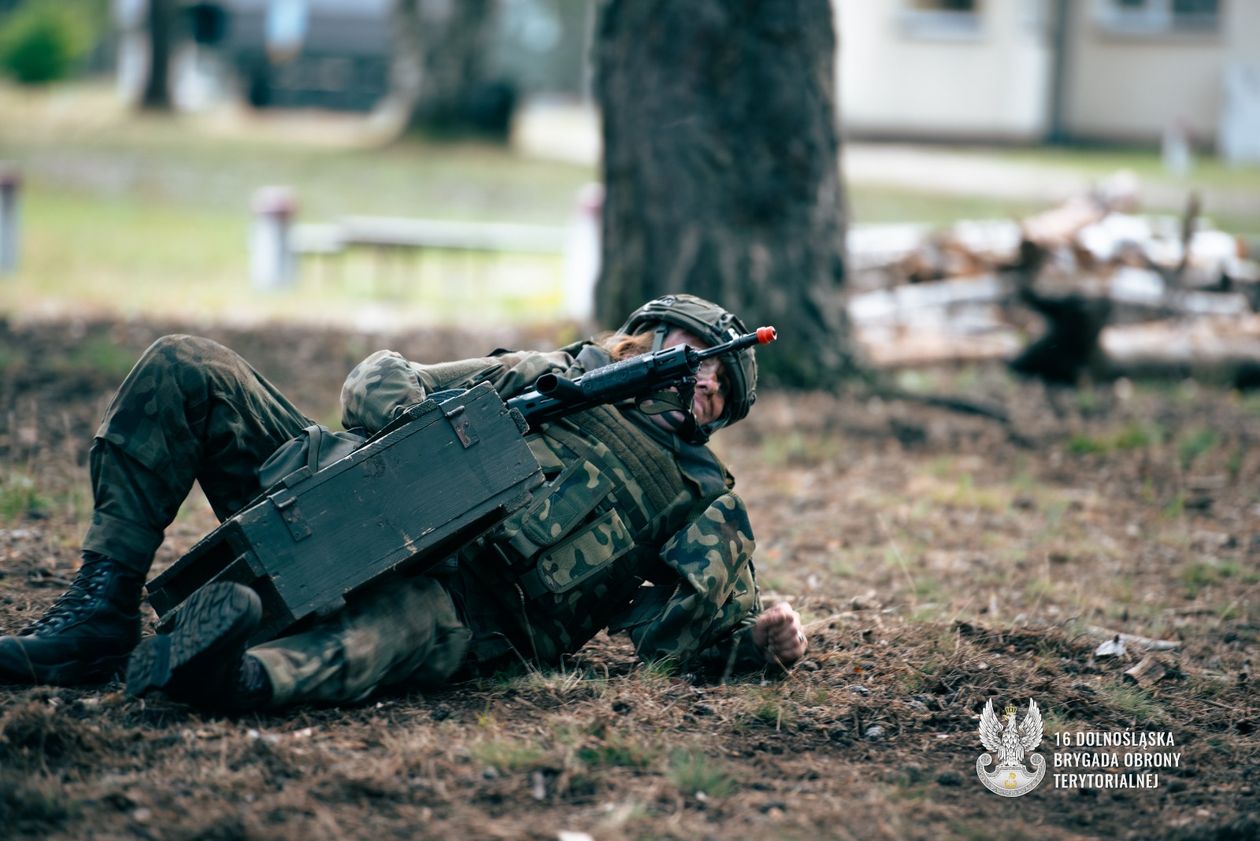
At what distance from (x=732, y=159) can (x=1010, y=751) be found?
5.44 metres

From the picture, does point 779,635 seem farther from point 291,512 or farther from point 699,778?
point 291,512

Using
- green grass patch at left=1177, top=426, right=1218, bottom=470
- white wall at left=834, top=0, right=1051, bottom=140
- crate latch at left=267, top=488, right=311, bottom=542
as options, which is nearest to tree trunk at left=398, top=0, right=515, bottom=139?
white wall at left=834, top=0, right=1051, bottom=140

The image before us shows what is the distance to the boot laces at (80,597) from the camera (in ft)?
13.3

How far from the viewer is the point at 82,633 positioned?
4.04m

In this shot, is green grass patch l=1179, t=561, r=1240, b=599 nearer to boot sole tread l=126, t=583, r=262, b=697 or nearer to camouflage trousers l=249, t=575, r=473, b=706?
camouflage trousers l=249, t=575, r=473, b=706

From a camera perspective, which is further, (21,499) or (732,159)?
(732,159)

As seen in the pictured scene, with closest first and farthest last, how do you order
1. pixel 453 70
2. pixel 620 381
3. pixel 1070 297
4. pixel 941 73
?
1. pixel 620 381
2. pixel 1070 297
3. pixel 453 70
4. pixel 941 73

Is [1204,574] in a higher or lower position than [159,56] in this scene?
lower

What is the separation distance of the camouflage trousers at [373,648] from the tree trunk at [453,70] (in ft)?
75.3

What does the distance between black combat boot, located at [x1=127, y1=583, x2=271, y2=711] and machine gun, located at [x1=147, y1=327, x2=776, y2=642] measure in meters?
0.17

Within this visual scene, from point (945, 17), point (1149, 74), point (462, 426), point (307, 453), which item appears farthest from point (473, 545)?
point (1149, 74)

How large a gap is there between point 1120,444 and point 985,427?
77cm

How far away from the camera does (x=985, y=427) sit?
889 cm

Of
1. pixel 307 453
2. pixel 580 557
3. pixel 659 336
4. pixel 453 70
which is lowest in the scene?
pixel 580 557
